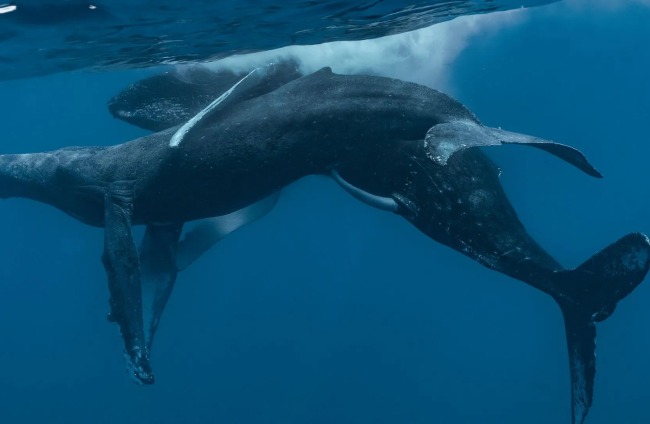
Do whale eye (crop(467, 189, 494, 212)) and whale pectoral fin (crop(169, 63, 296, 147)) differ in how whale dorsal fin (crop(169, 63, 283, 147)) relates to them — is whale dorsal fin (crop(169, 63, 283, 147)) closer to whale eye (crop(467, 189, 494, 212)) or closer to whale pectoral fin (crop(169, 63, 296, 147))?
whale pectoral fin (crop(169, 63, 296, 147))

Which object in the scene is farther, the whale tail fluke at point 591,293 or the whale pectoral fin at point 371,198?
the whale pectoral fin at point 371,198

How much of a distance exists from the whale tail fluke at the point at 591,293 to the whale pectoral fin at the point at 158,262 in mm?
6633

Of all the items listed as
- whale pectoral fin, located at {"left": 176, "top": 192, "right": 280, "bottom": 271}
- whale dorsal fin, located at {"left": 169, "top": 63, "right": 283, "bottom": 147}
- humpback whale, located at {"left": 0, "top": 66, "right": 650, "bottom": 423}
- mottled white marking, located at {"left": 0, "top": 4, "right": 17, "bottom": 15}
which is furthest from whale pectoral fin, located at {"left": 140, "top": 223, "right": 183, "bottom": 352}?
mottled white marking, located at {"left": 0, "top": 4, "right": 17, "bottom": 15}

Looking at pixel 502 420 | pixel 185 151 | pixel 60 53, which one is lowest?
pixel 502 420

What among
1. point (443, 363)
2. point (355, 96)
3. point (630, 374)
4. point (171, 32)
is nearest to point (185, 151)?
point (355, 96)

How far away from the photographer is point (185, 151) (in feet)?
30.6

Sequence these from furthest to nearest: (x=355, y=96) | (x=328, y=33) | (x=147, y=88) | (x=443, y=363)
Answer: (x=443, y=363) → (x=328, y=33) → (x=147, y=88) → (x=355, y=96)

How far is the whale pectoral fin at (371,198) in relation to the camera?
8.80 m

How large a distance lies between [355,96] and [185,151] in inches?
111

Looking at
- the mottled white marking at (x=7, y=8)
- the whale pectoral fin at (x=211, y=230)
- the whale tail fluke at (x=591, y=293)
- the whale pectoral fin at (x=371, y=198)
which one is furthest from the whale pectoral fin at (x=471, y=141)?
the mottled white marking at (x=7, y=8)

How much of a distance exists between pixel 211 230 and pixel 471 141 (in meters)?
5.93

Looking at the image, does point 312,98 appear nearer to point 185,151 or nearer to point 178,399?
point 185,151

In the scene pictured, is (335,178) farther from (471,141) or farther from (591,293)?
(591,293)

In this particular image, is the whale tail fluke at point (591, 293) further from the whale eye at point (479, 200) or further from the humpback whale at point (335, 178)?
the whale eye at point (479, 200)
